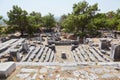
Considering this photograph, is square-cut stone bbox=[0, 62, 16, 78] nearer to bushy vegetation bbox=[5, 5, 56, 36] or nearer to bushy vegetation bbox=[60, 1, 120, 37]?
bushy vegetation bbox=[60, 1, 120, 37]

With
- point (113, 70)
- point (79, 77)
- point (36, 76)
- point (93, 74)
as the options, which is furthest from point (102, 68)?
point (36, 76)

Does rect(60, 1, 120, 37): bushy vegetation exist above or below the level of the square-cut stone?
above

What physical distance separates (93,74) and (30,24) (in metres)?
21.6

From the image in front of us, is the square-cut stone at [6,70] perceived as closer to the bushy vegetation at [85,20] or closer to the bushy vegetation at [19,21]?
the bushy vegetation at [85,20]

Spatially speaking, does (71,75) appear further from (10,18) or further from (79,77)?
(10,18)

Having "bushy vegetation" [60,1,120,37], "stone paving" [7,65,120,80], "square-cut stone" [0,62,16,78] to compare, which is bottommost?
"stone paving" [7,65,120,80]

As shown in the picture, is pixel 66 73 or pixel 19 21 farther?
pixel 19 21

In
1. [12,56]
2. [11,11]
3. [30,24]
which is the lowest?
[12,56]

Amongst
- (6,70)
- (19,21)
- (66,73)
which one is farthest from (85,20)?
(6,70)

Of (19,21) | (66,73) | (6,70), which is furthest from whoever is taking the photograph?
(19,21)

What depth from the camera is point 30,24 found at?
23.8 m

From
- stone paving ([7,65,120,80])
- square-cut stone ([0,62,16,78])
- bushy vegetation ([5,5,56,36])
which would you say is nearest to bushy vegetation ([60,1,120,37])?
bushy vegetation ([5,5,56,36])

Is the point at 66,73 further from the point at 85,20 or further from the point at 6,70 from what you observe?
the point at 85,20

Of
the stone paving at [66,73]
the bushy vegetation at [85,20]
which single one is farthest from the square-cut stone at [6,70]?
the bushy vegetation at [85,20]
